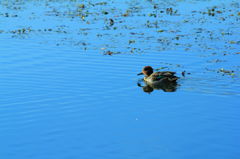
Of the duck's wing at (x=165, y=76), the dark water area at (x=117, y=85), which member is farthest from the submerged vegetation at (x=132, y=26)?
the duck's wing at (x=165, y=76)

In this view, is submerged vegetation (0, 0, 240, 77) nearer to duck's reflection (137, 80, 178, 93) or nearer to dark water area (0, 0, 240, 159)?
dark water area (0, 0, 240, 159)

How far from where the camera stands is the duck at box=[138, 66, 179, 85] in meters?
18.1

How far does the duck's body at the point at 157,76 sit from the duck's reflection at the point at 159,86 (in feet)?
0.35

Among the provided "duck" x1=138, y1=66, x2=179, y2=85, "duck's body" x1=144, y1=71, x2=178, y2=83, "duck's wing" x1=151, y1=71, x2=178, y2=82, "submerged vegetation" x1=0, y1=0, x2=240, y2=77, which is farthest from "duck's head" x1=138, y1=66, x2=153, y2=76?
"submerged vegetation" x1=0, y1=0, x2=240, y2=77

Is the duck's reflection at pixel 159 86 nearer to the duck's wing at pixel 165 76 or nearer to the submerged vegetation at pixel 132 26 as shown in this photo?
the duck's wing at pixel 165 76

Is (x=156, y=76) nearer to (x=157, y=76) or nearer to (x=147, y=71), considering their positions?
(x=157, y=76)

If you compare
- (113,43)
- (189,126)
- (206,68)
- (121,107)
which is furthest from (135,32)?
(189,126)

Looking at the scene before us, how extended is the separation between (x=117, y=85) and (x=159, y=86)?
1.85 m

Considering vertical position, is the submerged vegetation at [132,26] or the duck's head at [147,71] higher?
the submerged vegetation at [132,26]

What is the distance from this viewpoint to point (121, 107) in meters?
15.1

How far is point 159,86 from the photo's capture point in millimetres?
18406

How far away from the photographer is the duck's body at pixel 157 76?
1806 centimetres

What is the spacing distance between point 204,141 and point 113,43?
1203cm

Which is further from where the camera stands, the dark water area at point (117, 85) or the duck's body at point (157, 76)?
the duck's body at point (157, 76)
